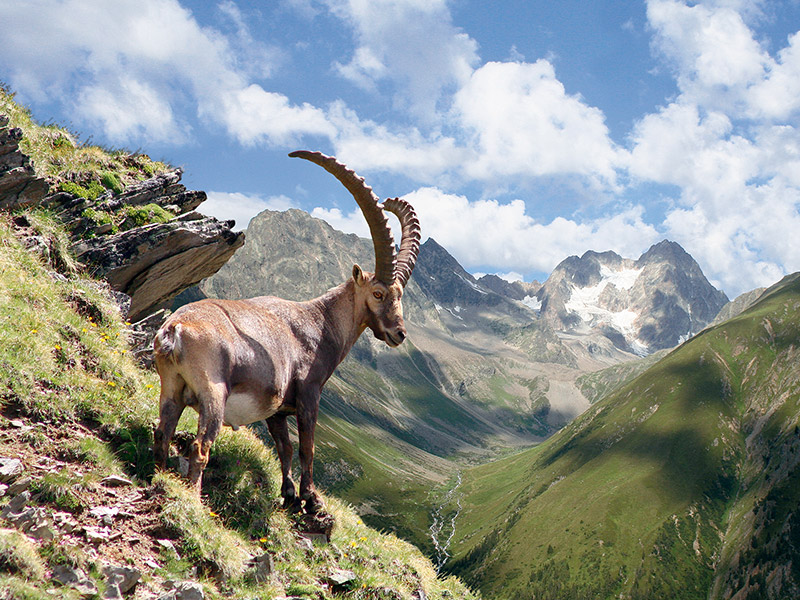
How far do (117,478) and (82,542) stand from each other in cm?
161

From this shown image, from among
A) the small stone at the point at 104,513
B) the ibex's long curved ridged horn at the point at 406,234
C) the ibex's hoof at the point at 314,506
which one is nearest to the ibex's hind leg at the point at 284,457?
the ibex's hoof at the point at 314,506

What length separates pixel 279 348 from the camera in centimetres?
1201

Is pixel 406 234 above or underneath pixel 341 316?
above

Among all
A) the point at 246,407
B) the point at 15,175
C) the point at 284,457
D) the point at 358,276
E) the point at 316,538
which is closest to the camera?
the point at 246,407

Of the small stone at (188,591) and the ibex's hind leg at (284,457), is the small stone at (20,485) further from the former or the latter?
the ibex's hind leg at (284,457)

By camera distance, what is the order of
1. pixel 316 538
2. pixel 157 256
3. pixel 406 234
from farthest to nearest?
pixel 157 256
pixel 406 234
pixel 316 538

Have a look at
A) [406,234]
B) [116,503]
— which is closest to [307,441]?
[116,503]

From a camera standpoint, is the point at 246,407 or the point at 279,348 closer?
the point at 246,407

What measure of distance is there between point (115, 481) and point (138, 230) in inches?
706

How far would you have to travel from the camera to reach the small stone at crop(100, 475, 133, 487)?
9312 millimetres

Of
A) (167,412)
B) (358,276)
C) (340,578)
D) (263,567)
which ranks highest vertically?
(358,276)

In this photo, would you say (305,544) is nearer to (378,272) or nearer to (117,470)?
(117,470)

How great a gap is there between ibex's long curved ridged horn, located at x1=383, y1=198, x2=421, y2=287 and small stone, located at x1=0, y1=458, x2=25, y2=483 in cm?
936

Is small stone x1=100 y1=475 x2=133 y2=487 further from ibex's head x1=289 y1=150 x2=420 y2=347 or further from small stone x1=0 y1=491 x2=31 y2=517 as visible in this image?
ibex's head x1=289 y1=150 x2=420 y2=347
